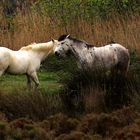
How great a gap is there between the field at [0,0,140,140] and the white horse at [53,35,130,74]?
0.26m

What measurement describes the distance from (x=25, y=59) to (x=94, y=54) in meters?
1.45

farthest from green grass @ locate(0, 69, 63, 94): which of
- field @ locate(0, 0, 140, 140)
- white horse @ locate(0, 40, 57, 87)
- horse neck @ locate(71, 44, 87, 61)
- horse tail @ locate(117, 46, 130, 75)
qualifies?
horse tail @ locate(117, 46, 130, 75)

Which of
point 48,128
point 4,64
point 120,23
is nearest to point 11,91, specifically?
point 4,64

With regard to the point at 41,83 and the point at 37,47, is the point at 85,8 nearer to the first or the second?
the point at 41,83

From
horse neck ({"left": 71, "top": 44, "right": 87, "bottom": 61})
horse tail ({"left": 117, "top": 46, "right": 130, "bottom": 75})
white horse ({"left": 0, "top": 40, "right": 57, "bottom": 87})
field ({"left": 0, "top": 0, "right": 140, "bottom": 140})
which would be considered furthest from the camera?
horse tail ({"left": 117, "top": 46, "right": 130, "bottom": 75})

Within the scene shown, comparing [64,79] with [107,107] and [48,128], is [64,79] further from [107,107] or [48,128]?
[48,128]

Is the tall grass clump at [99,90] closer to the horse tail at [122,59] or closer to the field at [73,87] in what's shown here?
the field at [73,87]

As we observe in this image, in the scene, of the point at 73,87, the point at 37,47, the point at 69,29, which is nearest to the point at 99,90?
the point at 73,87

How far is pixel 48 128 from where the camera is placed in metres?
11.6

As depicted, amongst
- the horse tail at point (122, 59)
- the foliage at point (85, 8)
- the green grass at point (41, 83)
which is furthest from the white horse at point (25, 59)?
the foliage at point (85, 8)

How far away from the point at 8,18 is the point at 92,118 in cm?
1005

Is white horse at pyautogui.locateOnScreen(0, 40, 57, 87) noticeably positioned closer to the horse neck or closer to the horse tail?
the horse neck

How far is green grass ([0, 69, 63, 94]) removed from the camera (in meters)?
14.2

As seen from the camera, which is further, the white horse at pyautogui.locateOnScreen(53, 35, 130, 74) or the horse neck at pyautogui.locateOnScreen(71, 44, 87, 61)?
the horse neck at pyautogui.locateOnScreen(71, 44, 87, 61)
